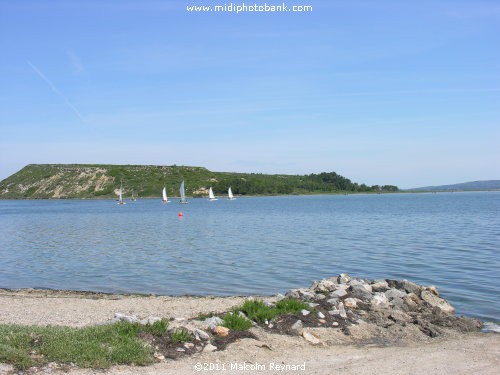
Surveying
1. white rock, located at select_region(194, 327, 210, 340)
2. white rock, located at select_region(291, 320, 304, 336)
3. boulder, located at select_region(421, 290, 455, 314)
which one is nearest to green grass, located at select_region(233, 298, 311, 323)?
A: white rock, located at select_region(291, 320, 304, 336)

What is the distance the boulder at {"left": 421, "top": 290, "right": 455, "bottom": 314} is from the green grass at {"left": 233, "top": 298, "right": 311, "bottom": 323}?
201 inches

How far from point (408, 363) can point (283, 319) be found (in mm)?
3531

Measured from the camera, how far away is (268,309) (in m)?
14.2

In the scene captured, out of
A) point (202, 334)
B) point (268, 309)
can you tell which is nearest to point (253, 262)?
point (268, 309)

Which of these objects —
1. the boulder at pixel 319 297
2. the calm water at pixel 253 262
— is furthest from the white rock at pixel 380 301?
the calm water at pixel 253 262

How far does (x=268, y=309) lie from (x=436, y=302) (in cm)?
Answer: 672

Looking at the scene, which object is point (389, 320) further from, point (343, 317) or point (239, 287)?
point (239, 287)

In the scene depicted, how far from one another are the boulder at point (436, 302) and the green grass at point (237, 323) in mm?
7289

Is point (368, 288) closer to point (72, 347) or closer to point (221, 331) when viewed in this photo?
point (221, 331)

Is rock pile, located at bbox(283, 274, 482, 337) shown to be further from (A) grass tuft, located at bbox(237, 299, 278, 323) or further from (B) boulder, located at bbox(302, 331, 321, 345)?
(A) grass tuft, located at bbox(237, 299, 278, 323)

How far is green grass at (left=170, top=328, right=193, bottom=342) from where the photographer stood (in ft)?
38.7

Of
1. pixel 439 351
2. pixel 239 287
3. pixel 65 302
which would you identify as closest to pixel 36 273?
pixel 65 302

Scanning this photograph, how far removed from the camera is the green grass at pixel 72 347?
10133mm

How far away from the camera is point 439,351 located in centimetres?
1246
